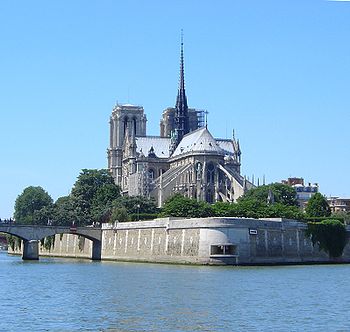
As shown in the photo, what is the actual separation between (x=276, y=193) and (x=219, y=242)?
163 ft

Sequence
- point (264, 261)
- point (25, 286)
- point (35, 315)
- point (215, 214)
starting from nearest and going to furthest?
1. point (35, 315)
2. point (25, 286)
3. point (264, 261)
4. point (215, 214)

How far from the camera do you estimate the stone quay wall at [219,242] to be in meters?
73.1

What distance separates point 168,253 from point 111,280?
24426 mm

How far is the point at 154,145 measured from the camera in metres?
149

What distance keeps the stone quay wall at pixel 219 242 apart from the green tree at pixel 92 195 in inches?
894

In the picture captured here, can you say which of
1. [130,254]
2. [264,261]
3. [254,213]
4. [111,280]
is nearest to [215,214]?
[254,213]

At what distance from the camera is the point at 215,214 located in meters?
93.7

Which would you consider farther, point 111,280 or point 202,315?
point 111,280

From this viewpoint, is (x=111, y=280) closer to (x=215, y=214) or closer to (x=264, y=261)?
(x=264, y=261)

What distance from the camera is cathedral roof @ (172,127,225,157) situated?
434 feet

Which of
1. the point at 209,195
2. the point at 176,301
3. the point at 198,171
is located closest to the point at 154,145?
the point at 198,171

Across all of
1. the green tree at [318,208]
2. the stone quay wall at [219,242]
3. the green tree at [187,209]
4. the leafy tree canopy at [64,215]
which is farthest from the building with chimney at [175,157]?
the stone quay wall at [219,242]

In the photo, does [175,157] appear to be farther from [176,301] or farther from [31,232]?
[176,301]

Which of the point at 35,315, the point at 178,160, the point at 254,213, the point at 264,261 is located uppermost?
the point at 178,160
